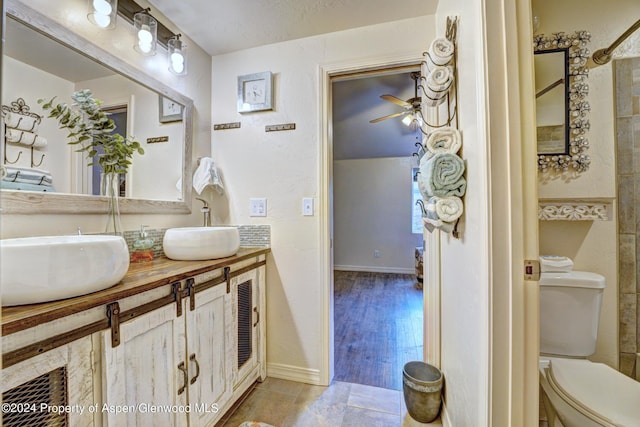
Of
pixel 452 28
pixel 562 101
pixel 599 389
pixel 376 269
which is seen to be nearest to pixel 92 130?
pixel 452 28

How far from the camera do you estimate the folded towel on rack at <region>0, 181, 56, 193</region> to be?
101cm

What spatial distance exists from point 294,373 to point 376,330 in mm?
1042

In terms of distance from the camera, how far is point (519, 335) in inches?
33.6

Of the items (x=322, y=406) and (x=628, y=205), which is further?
(x=322, y=406)

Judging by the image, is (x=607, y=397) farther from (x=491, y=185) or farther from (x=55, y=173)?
(x=55, y=173)

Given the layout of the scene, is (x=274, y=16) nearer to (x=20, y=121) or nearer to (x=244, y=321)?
(x=20, y=121)

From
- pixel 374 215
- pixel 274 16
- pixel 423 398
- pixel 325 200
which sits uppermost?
pixel 274 16

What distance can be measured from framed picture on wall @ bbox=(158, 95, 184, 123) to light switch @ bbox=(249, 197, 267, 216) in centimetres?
68

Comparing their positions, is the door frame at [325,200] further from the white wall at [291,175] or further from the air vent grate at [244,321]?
the air vent grate at [244,321]

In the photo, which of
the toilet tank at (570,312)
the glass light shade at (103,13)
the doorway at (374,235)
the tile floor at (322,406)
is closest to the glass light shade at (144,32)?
the glass light shade at (103,13)

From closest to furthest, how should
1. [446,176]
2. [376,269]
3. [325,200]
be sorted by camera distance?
1. [446,176]
2. [325,200]
3. [376,269]

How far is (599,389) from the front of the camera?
45.1 inches

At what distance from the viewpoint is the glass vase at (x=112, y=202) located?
131 centimetres

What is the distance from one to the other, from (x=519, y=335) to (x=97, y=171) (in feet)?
5.79
